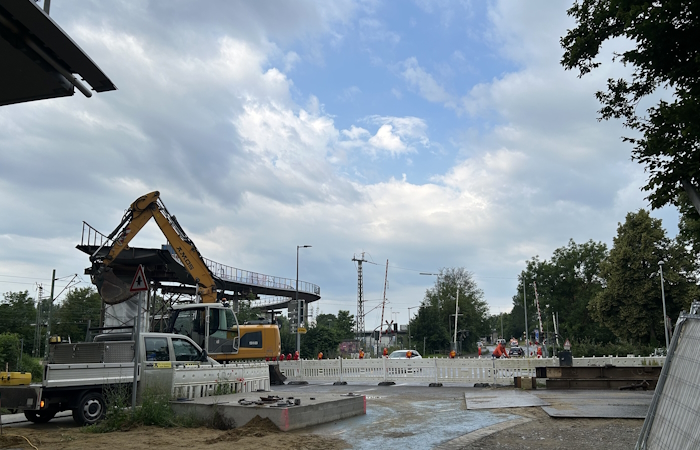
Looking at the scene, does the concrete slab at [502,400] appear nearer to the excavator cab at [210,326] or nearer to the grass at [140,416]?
the grass at [140,416]

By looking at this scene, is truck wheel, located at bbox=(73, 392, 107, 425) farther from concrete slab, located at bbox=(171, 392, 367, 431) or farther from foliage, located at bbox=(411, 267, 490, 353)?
foliage, located at bbox=(411, 267, 490, 353)

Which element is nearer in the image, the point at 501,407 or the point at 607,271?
the point at 501,407

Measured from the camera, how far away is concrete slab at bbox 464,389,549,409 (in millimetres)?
14303

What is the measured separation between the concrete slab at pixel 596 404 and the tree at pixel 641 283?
111ft

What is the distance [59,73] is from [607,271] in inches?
2110

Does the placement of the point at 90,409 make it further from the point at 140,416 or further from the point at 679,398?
the point at 679,398

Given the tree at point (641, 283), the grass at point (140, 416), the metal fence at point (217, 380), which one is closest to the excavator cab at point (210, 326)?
the metal fence at point (217, 380)

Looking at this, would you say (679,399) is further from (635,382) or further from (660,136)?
(635,382)

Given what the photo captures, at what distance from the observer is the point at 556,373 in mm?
19578

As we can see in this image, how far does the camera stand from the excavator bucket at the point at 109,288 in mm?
21016

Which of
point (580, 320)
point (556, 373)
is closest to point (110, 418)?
point (556, 373)

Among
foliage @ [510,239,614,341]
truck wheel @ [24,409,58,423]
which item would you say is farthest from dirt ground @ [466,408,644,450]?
foliage @ [510,239,614,341]

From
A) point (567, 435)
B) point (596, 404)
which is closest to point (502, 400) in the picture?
point (596, 404)

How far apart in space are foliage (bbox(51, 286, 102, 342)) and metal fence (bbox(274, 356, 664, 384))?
1395 inches
